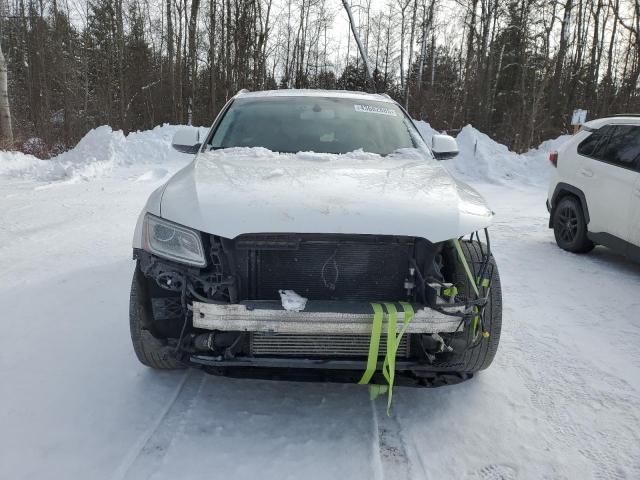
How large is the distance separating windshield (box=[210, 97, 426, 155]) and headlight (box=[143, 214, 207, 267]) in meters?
1.34

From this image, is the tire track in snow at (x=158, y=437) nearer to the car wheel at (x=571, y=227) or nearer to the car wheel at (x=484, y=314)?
the car wheel at (x=484, y=314)

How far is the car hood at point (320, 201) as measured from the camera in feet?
7.25

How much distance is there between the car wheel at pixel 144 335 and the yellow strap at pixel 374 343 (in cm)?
93

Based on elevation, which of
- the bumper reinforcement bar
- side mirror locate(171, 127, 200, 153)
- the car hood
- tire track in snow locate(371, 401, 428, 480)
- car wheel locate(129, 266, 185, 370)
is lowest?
tire track in snow locate(371, 401, 428, 480)

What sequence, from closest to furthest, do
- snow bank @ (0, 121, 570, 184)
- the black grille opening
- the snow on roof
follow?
the black grille opening, the snow on roof, snow bank @ (0, 121, 570, 184)

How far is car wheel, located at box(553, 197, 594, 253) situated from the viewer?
232 inches

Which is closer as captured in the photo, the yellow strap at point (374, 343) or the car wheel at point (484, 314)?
the yellow strap at point (374, 343)

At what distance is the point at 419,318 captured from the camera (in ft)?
7.22

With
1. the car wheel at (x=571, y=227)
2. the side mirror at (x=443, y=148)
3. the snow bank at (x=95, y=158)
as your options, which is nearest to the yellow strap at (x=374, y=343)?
the side mirror at (x=443, y=148)

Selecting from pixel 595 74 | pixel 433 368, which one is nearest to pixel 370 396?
pixel 433 368

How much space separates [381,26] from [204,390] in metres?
37.6

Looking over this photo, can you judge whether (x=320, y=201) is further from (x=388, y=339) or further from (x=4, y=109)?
(x=4, y=109)

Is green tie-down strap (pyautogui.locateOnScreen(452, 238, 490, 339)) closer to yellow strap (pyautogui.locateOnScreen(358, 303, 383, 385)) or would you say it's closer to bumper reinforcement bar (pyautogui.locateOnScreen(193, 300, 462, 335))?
bumper reinforcement bar (pyautogui.locateOnScreen(193, 300, 462, 335))

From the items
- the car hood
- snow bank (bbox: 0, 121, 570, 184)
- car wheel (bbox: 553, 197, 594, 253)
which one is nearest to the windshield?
the car hood
